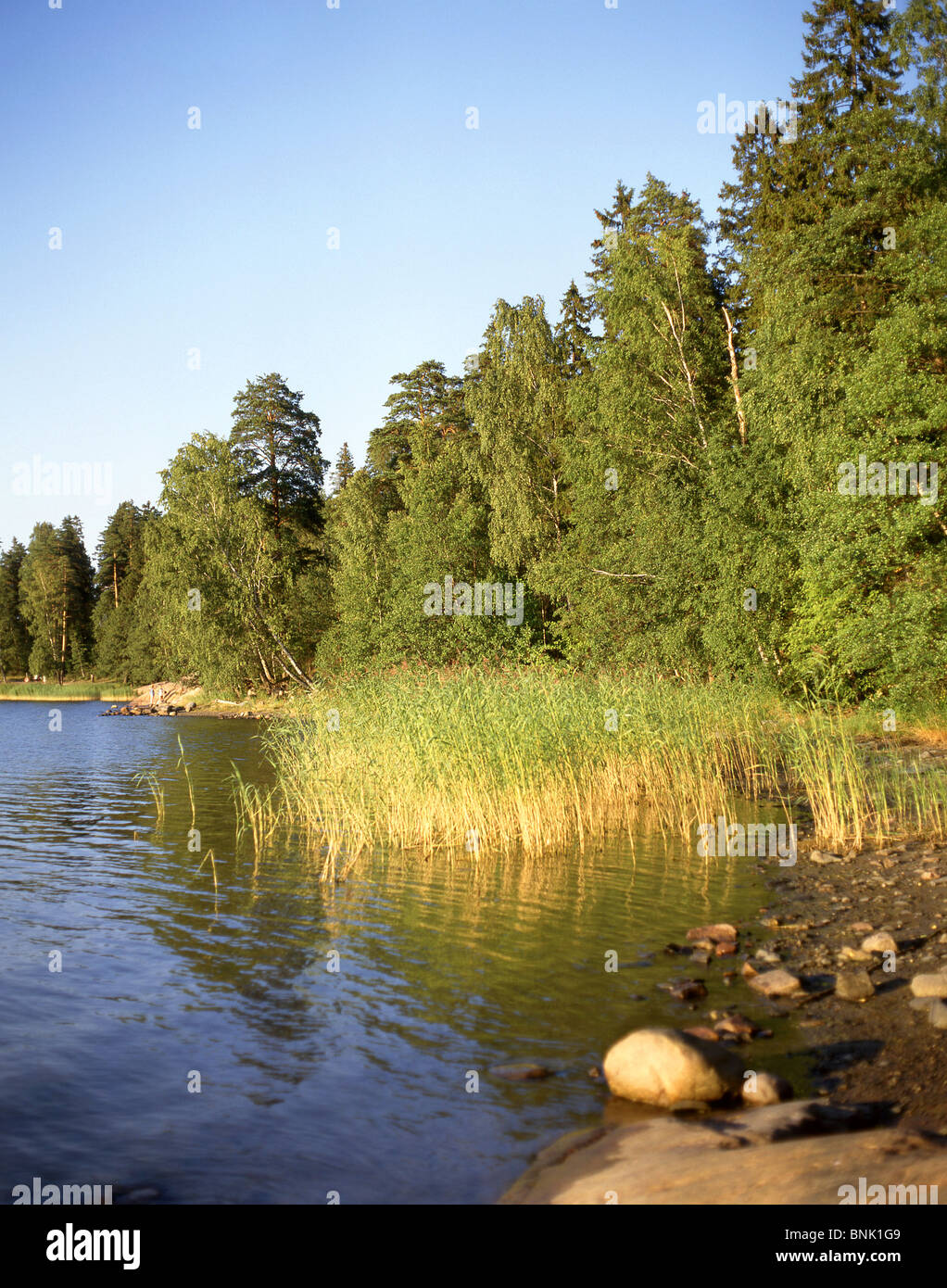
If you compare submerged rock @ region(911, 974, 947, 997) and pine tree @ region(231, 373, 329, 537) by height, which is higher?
pine tree @ region(231, 373, 329, 537)

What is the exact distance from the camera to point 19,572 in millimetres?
98250

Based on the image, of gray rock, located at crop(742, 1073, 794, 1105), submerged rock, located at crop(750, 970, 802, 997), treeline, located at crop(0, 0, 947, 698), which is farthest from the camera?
treeline, located at crop(0, 0, 947, 698)

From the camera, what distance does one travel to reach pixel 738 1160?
4.83m

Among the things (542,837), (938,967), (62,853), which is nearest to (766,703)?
(542,837)

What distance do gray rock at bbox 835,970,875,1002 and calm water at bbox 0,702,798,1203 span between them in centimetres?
77

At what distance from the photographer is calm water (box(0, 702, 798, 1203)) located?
18.6 feet

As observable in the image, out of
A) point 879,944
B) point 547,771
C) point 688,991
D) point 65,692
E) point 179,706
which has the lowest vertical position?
point 179,706

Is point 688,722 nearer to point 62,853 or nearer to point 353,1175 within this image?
point 62,853

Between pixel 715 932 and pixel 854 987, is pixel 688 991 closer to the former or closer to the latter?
pixel 854 987

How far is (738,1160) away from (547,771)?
922 centimetres

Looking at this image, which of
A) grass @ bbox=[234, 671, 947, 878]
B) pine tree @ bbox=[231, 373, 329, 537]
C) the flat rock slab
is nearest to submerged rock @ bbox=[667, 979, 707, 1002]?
the flat rock slab

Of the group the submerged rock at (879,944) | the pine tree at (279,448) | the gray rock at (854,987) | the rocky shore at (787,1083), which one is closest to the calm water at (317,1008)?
the rocky shore at (787,1083)

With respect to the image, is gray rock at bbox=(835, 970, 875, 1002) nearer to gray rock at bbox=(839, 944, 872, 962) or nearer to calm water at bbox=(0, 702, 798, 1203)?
gray rock at bbox=(839, 944, 872, 962)

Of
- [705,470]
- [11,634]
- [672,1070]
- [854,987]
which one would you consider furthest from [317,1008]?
[11,634]
